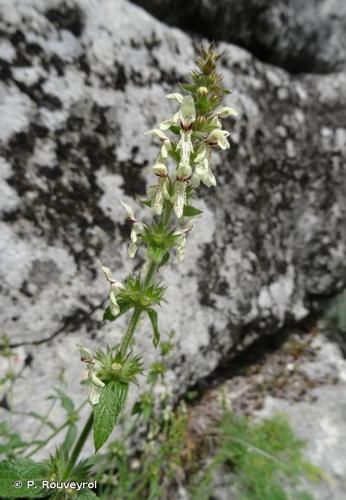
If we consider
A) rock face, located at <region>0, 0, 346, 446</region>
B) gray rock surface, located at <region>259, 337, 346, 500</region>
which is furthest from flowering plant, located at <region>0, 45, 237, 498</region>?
gray rock surface, located at <region>259, 337, 346, 500</region>

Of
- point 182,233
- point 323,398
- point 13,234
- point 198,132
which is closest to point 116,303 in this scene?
point 182,233

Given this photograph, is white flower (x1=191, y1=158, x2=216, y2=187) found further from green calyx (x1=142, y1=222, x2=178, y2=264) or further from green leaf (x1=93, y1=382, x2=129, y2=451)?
green leaf (x1=93, y1=382, x2=129, y2=451)

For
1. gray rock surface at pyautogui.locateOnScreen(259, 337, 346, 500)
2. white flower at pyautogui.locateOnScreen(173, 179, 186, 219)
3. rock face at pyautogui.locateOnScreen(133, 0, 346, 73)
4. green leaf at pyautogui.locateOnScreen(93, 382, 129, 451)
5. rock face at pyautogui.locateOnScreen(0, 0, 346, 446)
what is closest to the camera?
green leaf at pyautogui.locateOnScreen(93, 382, 129, 451)

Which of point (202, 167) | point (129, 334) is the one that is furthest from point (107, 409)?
point (202, 167)

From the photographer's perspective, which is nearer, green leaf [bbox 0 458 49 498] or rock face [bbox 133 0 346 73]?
green leaf [bbox 0 458 49 498]

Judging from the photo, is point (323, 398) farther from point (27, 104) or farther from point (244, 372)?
point (27, 104)

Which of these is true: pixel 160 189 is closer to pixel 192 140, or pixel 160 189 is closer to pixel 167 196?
pixel 167 196

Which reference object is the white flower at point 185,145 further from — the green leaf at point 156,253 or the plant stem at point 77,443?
the plant stem at point 77,443
